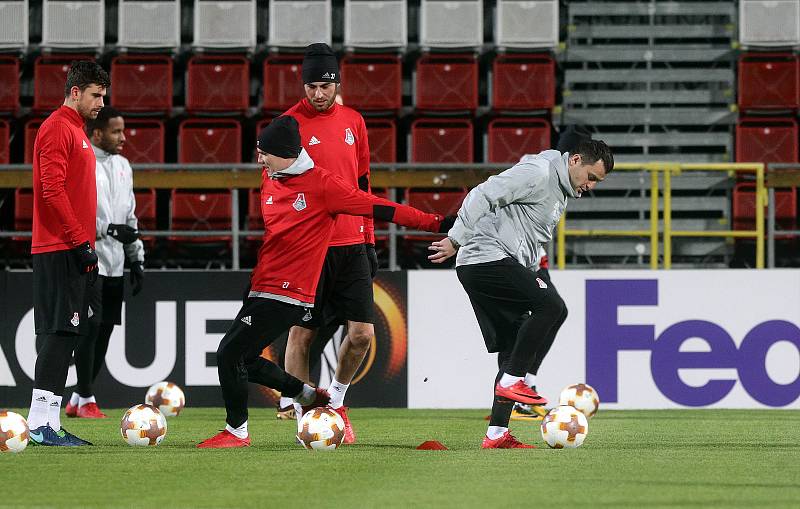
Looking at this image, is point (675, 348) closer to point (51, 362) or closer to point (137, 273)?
point (137, 273)

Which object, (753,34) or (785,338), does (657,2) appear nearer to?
(753,34)

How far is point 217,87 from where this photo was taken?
54.0ft

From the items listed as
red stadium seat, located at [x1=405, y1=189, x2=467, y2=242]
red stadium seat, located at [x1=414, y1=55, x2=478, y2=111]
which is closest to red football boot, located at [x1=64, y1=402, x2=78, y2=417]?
red stadium seat, located at [x1=405, y1=189, x2=467, y2=242]

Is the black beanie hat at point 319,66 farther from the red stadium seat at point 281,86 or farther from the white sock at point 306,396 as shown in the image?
the red stadium seat at point 281,86

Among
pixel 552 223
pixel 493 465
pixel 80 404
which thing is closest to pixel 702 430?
pixel 552 223

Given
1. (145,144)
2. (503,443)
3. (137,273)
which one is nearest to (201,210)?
(145,144)

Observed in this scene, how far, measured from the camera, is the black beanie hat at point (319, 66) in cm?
812

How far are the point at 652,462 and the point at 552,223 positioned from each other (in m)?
1.59

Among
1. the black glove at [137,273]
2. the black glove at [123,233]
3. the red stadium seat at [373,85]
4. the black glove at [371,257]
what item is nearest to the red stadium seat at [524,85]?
the red stadium seat at [373,85]

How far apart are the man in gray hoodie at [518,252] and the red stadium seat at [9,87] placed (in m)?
10.0

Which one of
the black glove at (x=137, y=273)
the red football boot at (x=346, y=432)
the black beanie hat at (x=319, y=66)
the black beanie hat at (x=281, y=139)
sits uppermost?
the black beanie hat at (x=319, y=66)

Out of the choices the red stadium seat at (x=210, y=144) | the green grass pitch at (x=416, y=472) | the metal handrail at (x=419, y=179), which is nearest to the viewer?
the green grass pitch at (x=416, y=472)

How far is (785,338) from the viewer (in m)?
11.5

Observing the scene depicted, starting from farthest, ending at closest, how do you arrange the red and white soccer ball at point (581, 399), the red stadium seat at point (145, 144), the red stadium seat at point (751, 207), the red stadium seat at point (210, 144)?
the red stadium seat at point (210, 144) < the red stadium seat at point (145, 144) < the red stadium seat at point (751, 207) < the red and white soccer ball at point (581, 399)
